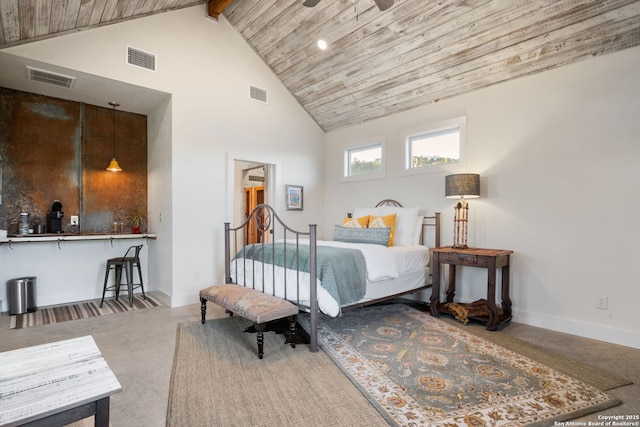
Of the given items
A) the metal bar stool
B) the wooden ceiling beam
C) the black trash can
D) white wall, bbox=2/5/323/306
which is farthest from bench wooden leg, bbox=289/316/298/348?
the wooden ceiling beam

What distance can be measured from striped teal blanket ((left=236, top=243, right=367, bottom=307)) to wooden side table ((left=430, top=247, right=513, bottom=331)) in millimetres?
1047

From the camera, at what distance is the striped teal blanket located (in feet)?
9.48

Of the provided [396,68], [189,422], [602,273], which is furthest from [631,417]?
[396,68]

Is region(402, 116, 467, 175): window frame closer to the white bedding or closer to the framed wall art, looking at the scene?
the white bedding

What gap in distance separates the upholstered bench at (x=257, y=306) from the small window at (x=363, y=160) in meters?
2.95

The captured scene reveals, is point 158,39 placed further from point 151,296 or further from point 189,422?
point 189,422

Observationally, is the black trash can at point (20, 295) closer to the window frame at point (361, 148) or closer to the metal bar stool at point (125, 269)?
the metal bar stool at point (125, 269)

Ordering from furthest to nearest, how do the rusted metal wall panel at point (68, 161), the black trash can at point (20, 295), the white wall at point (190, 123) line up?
the rusted metal wall panel at point (68, 161) → the white wall at point (190, 123) → the black trash can at point (20, 295)

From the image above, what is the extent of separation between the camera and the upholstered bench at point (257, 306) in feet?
8.46

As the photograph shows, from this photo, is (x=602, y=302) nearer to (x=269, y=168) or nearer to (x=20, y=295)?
(x=269, y=168)

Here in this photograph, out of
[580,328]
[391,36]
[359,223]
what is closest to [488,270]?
[580,328]

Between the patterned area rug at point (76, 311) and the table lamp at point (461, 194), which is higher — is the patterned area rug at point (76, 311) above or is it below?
below

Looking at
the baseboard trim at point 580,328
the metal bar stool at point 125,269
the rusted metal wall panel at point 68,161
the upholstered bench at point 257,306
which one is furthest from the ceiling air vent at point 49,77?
the baseboard trim at point 580,328

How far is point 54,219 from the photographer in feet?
13.8
